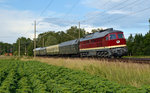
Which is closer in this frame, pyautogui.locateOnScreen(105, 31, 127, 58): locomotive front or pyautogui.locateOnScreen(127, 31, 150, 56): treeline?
pyautogui.locateOnScreen(105, 31, 127, 58): locomotive front

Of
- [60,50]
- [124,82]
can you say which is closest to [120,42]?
[124,82]

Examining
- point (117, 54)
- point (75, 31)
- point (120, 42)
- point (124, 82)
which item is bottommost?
point (124, 82)

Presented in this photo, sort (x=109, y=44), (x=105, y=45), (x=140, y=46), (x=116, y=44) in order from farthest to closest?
(x=140, y=46), (x=105, y=45), (x=109, y=44), (x=116, y=44)

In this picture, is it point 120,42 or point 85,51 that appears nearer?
point 120,42

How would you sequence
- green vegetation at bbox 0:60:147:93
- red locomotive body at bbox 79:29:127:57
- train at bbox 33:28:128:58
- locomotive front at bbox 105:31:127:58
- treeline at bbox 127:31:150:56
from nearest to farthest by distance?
1. green vegetation at bbox 0:60:147:93
2. locomotive front at bbox 105:31:127:58
3. red locomotive body at bbox 79:29:127:57
4. train at bbox 33:28:128:58
5. treeline at bbox 127:31:150:56

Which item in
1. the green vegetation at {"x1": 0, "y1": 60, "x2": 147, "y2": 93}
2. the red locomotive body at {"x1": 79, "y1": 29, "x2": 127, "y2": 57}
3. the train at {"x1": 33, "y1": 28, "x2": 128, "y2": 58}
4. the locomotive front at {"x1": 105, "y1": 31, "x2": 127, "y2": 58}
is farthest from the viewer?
the train at {"x1": 33, "y1": 28, "x2": 128, "y2": 58}

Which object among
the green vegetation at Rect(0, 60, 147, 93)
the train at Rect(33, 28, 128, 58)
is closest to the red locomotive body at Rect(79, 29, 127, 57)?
the train at Rect(33, 28, 128, 58)

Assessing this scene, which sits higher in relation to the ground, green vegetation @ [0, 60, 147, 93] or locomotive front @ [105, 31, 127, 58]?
locomotive front @ [105, 31, 127, 58]

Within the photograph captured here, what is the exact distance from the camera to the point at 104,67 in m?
14.9

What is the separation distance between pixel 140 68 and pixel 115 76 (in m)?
1.83

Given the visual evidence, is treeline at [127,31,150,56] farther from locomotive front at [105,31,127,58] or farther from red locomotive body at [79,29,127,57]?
locomotive front at [105,31,127,58]

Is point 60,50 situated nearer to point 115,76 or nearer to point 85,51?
point 85,51

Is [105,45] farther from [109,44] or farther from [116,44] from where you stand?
[116,44]

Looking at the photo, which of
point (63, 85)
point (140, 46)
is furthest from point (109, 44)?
point (140, 46)
